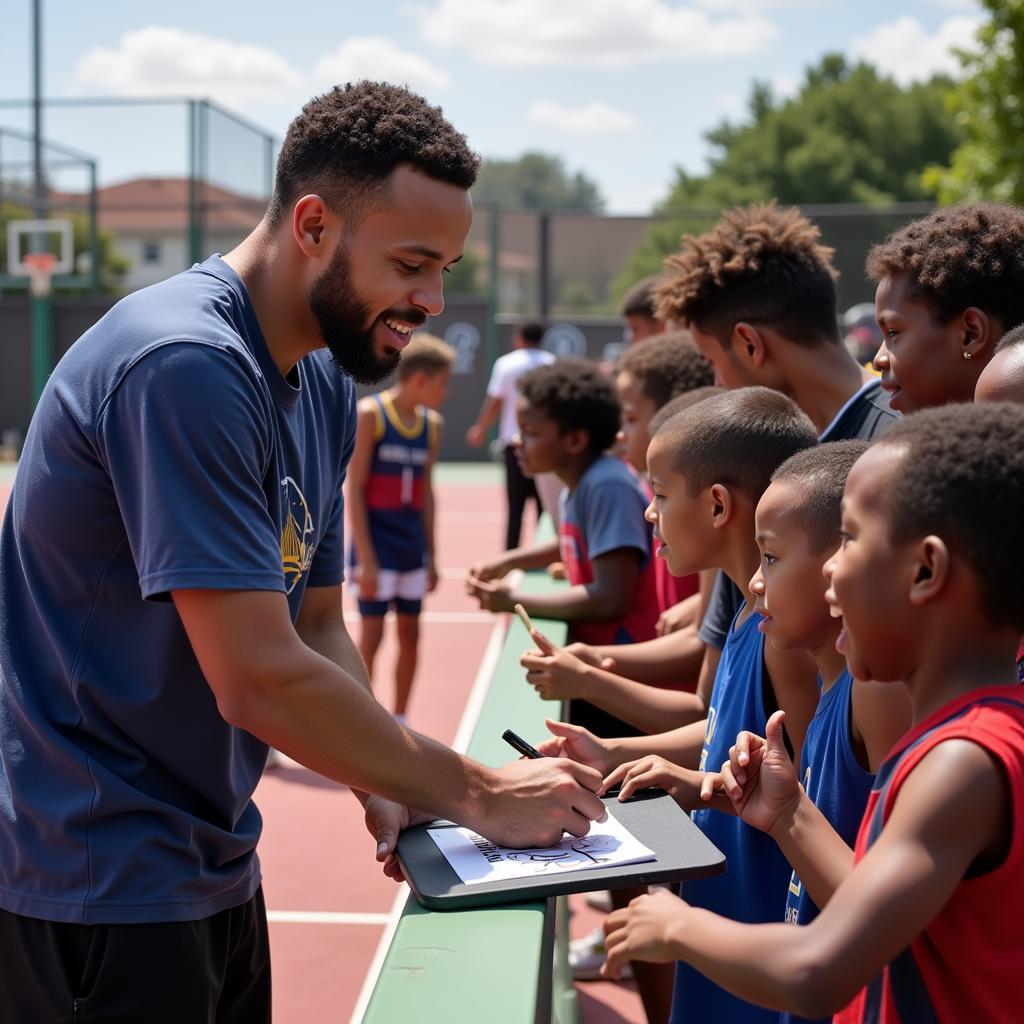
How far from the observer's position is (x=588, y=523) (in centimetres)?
445

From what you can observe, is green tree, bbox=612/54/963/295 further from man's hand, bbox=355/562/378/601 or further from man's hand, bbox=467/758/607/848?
man's hand, bbox=467/758/607/848

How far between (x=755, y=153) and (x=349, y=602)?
197 ft

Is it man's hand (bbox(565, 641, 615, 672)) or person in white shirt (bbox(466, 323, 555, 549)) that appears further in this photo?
person in white shirt (bbox(466, 323, 555, 549))

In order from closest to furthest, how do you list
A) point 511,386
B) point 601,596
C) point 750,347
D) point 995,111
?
1. point 750,347
2. point 601,596
3. point 511,386
4. point 995,111

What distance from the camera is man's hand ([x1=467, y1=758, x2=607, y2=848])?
2080 millimetres

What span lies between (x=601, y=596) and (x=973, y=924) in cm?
284

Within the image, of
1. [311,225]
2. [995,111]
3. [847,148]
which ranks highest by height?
[847,148]

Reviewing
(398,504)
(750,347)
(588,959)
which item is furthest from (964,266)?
(398,504)

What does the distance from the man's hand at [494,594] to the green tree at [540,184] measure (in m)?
170

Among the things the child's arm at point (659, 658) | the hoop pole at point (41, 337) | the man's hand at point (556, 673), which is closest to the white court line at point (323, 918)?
the child's arm at point (659, 658)

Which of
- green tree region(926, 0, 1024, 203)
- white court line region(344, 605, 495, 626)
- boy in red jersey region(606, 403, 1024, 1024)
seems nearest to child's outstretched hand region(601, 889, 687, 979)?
boy in red jersey region(606, 403, 1024, 1024)

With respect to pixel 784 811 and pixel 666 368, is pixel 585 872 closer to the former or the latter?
pixel 784 811

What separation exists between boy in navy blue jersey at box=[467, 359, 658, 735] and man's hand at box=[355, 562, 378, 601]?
2.21 m

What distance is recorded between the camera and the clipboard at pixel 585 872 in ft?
6.18
